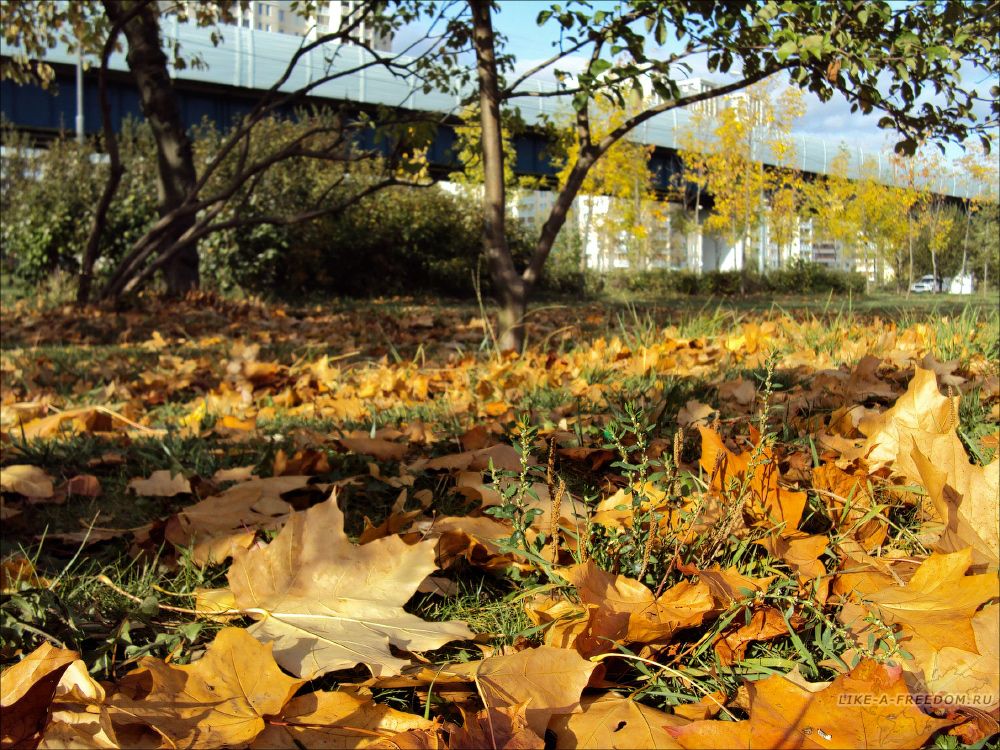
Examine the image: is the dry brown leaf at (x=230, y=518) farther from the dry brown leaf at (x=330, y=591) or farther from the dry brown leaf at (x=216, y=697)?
the dry brown leaf at (x=216, y=697)

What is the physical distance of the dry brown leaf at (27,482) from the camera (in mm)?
2273

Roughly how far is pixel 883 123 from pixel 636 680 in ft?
17.5

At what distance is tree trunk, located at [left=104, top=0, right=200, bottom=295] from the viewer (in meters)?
9.84

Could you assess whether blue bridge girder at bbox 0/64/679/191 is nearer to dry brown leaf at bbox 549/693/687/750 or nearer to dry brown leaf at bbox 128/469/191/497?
dry brown leaf at bbox 128/469/191/497

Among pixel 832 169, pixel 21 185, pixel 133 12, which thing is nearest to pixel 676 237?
pixel 832 169

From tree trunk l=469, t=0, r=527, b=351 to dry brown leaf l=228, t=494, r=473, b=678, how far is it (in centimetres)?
385

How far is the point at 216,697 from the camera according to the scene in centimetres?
113

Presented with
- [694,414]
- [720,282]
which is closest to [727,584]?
[694,414]

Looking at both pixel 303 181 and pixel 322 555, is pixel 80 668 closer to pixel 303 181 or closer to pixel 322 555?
pixel 322 555

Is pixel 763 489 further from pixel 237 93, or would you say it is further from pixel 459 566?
pixel 237 93

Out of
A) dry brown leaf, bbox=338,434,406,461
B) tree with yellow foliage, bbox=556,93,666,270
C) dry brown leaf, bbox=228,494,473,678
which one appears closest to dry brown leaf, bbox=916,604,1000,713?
dry brown leaf, bbox=228,494,473,678

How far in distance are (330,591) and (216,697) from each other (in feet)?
0.92

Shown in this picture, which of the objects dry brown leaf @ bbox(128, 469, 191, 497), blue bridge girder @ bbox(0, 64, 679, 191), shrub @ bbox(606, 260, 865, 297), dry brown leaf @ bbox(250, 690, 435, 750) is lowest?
dry brown leaf @ bbox(250, 690, 435, 750)

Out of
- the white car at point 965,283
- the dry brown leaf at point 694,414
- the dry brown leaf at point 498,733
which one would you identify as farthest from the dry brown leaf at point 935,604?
the white car at point 965,283
